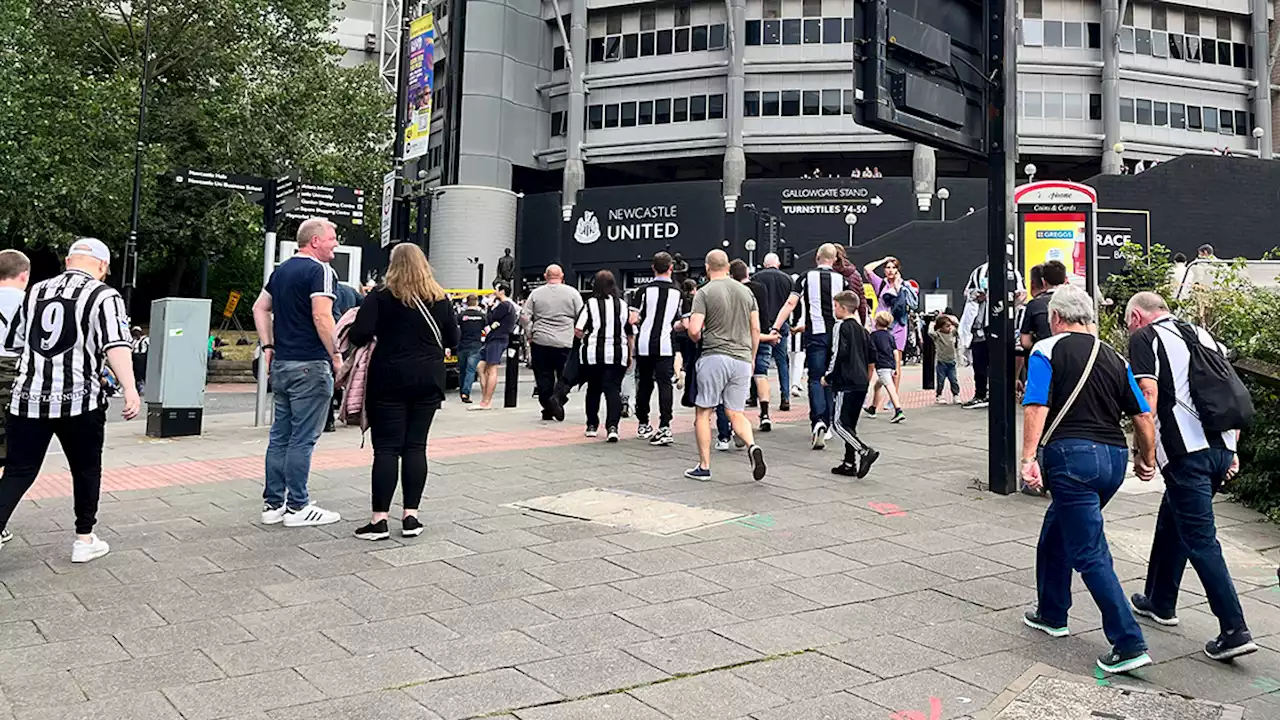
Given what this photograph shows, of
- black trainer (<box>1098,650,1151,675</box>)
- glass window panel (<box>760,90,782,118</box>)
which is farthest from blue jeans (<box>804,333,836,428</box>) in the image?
glass window panel (<box>760,90,782,118</box>)

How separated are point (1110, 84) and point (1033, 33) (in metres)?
3.73

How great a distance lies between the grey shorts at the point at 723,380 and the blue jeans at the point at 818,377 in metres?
1.24

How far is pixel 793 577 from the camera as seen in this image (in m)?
4.89

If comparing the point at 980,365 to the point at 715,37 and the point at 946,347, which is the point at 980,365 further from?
the point at 715,37

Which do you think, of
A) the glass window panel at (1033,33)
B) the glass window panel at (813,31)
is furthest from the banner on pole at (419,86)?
the glass window panel at (1033,33)

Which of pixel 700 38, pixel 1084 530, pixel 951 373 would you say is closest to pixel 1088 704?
pixel 1084 530

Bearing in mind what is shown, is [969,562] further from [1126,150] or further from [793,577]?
[1126,150]

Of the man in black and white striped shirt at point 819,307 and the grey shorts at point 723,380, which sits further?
the man in black and white striped shirt at point 819,307

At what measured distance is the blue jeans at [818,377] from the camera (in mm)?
9055

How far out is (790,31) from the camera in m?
41.0

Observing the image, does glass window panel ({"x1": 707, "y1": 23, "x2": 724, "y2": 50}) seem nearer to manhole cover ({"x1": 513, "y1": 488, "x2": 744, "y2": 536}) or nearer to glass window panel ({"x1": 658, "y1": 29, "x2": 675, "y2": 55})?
glass window panel ({"x1": 658, "y1": 29, "x2": 675, "y2": 55})

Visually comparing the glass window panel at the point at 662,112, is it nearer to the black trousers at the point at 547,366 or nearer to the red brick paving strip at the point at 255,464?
the black trousers at the point at 547,366

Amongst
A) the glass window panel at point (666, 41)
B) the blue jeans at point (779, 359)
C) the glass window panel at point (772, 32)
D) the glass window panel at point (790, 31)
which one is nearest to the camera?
the blue jeans at point (779, 359)

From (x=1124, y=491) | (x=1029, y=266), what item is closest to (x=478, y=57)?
(x=1029, y=266)
